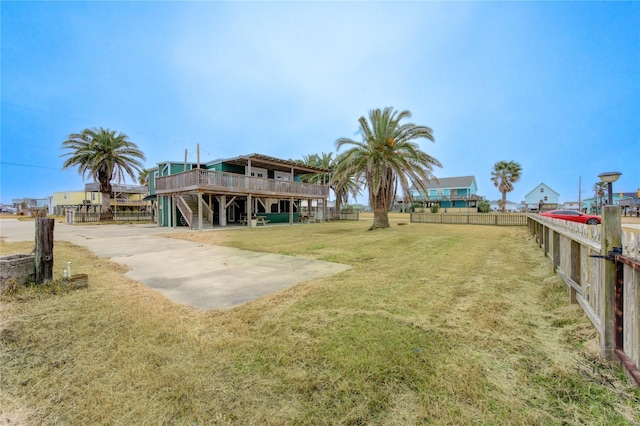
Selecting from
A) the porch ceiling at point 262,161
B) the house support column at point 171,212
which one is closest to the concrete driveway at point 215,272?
the porch ceiling at point 262,161

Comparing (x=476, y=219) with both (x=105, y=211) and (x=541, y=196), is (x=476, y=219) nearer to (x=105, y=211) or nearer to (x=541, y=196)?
(x=105, y=211)

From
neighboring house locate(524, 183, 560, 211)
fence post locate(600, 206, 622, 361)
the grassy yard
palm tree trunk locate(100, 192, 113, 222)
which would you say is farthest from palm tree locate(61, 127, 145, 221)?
neighboring house locate(524, 183, 560, 211)

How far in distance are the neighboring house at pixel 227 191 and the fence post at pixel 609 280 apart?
55.1 feet

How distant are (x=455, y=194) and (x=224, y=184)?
156ft

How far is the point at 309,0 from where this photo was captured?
1766 cm

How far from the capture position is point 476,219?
24.9m

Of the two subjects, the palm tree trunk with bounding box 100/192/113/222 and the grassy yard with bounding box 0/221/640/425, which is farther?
the palm tree trunk with bounding box 100/192/113/222

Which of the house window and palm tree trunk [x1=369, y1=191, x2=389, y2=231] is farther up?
the house window

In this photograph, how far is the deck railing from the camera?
1634 cm

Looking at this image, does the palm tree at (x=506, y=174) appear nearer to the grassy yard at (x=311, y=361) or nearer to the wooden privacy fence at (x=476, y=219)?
the wooden privacy fence at (x=476, y=219)

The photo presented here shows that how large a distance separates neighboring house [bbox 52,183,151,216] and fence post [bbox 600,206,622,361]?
5081 cm

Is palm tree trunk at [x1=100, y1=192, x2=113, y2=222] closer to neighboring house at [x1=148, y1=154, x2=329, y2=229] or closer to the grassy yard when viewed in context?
neighboring house at [x1=148, y1=154, x2=329, y2=229]

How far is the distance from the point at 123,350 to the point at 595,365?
179 inches

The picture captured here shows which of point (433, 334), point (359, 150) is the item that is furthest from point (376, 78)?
point (433, 334)
